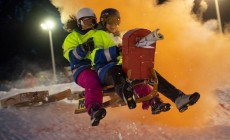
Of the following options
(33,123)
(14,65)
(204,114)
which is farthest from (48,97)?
(14,65)

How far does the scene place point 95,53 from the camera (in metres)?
6.44

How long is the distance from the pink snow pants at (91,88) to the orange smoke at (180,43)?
9.11ft

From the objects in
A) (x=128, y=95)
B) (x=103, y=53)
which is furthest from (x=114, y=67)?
(x=128, y=95)

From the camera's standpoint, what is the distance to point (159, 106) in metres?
6.64

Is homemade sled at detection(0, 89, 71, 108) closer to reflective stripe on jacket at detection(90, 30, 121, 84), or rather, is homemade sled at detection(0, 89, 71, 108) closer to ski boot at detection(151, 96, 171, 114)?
reflective stripe on jacket at detection(90, 30, 121, 84)

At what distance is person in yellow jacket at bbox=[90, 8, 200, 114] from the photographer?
6.06 m

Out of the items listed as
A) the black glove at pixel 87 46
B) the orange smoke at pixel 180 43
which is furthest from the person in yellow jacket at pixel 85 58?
the orange smoke at pixel 180 43

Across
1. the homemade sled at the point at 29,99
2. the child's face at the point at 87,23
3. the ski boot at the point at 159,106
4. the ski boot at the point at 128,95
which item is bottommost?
the homemade sled at the point at 29,99

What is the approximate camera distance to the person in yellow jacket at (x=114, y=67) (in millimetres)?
6059

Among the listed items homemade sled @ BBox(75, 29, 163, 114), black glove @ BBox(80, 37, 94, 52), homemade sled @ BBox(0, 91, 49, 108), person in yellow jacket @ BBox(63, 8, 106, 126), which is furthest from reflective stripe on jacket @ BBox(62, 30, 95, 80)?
homemade sled @ BBox(0, 91, 49, 108)

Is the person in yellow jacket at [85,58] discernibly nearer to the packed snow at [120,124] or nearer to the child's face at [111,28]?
Result: the child's face at [111,28]

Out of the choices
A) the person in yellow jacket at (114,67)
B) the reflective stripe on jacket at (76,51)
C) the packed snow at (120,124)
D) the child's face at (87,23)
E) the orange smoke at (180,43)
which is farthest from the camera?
the orange smoke at (180,43)

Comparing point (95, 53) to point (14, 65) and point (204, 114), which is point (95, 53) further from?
point (14, 65)

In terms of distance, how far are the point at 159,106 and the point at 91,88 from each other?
4.26ft
